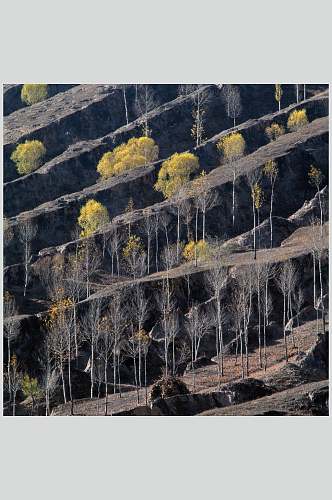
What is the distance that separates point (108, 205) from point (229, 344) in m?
32.8

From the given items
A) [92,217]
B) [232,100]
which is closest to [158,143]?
[232,100]

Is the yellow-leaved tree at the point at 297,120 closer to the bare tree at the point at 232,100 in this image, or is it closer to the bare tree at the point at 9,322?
the bare tree at the point at 232,100

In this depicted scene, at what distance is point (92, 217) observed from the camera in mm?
85750

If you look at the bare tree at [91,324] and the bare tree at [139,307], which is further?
the bare tree at [139,307]

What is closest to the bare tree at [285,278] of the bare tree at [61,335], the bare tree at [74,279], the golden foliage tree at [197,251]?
the golden foliage tree at [197,251]

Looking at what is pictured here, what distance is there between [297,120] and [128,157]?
21307mm

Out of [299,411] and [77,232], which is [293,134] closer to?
[77,232]

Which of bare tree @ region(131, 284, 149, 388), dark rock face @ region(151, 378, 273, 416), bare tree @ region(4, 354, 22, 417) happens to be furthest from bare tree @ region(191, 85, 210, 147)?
dark rock face @ region(151, 378, 273, 416)

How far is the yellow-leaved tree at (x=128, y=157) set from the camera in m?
97.2

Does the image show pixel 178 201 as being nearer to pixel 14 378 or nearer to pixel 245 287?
pixel 245 287

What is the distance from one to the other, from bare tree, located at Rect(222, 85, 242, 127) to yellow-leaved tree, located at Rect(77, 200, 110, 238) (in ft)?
89.0

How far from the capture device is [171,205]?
8462 centimetres

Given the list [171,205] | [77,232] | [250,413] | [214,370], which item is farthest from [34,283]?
[250,413]

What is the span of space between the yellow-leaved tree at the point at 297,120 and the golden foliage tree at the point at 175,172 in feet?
43.4
